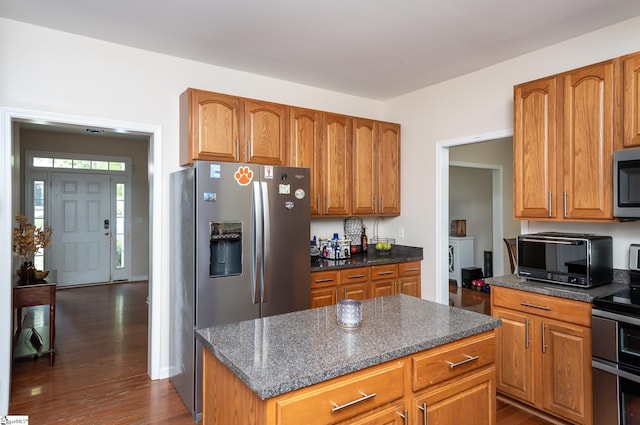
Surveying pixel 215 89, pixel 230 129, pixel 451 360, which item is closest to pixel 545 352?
pixel 451 360

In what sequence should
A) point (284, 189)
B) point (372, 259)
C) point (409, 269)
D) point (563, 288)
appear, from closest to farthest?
point (563, 288) → point (284, 189) → point (372, 259) → point (409, 269)

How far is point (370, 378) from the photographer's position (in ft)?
4.33

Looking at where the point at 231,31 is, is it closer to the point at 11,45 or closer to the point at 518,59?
the point at 11,45

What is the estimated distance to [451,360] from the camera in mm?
1546

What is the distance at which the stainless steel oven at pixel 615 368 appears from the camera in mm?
2008

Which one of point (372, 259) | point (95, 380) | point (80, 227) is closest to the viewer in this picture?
point (95, 380)

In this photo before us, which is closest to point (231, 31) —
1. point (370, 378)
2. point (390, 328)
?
point (390, 328)

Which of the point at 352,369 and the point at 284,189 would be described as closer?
the point at 352,369

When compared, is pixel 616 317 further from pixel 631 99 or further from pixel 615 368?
pixel 631 99

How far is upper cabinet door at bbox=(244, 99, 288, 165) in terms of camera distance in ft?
10.7

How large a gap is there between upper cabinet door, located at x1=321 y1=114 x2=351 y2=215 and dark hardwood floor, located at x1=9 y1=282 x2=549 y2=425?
2.14 meters

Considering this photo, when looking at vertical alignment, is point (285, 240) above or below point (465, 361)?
above

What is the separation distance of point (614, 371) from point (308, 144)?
281 centimetres

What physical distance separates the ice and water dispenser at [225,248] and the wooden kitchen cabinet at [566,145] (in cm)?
213
